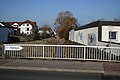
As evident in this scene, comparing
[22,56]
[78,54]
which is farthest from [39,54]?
[78,54]

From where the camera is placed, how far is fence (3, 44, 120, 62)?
1522 centimetres

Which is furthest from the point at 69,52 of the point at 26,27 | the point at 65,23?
the point at 26,27

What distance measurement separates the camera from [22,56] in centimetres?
1633

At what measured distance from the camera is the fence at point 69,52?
15219 millimetres

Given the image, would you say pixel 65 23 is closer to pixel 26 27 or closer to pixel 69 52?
pixel 26 27

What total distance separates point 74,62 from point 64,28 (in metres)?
69.1

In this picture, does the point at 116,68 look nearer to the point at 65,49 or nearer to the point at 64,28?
the point at 65,49

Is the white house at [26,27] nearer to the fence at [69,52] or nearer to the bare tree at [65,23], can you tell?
the bare tree at [65,23]

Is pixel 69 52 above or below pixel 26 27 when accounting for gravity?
below

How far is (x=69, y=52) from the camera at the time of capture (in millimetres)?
15625

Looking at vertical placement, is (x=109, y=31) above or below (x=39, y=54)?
above

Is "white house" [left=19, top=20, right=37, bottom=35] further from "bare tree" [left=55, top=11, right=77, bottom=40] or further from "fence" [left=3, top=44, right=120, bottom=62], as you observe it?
"fence" [left=3, top=44, right=120, bottom=62]

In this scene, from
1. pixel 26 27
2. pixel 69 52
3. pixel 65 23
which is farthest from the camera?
pixel 26 27

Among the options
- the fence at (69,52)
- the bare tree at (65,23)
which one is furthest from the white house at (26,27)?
the fence at (69,52)
